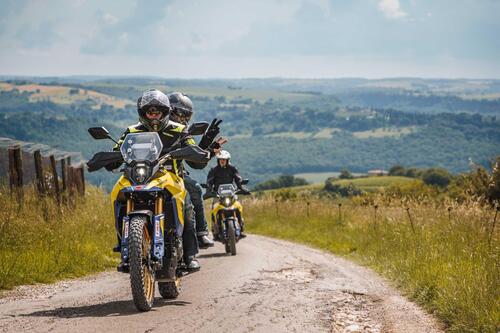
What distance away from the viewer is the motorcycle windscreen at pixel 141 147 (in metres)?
7.40

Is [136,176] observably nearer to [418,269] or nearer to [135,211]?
[135,211]

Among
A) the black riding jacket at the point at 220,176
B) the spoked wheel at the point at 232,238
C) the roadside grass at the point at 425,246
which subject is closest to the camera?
the roadside grass at the point at 425,246

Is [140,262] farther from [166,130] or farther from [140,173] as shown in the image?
[166,130]

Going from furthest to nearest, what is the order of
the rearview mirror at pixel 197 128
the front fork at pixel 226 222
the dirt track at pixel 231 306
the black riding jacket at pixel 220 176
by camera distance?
the black riding jacket at pixel 220 176 → the front fork at pixel 226 222 → the rearview mirror at pixel 197 128 → the dirt track at pixel 231 306

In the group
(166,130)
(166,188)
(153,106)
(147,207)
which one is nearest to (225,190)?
(166,130)

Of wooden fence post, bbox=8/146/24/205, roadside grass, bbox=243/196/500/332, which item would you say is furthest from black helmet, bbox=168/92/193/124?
wooden fence post, bbox=8/146/24/205

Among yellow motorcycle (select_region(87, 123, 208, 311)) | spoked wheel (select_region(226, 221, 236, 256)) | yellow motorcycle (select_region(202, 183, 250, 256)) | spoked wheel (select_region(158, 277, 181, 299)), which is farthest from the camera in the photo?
yellow motorcycle (select_region(202, 183, 250, 256))

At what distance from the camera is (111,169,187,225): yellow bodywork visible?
7.37 metres

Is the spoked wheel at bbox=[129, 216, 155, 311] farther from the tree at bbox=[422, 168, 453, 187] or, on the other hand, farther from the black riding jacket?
the tree at bbox=[422, 168, 453, 187]

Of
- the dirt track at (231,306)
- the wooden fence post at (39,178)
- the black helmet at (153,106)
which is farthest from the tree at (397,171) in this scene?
the black helmet at (153,106)

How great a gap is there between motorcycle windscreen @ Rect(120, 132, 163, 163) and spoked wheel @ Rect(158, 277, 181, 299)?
1.58 m

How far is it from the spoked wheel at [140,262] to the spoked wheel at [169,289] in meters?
0.93

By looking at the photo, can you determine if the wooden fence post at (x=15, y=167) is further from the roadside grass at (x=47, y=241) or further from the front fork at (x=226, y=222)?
the front fork at (x=226, y=222)

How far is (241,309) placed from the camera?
761cm
